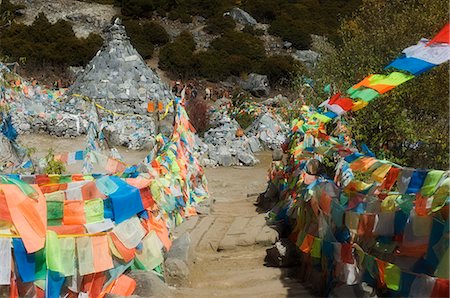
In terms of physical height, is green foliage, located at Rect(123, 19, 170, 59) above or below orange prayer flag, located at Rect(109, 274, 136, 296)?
above

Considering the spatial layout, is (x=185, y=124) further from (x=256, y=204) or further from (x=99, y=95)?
(x=99, y=95)

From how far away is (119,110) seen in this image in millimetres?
21391

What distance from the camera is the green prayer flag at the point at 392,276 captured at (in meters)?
3.63

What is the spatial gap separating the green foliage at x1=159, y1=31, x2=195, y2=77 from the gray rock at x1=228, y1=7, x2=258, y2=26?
832cm

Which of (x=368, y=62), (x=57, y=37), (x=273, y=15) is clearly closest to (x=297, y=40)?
(x=273, y=15)

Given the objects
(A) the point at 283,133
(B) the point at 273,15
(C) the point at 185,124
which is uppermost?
(B) the point at 273,15

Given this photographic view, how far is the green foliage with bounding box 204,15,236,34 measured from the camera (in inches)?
1720

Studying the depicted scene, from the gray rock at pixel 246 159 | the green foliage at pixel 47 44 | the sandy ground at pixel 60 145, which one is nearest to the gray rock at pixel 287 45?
the green foliage at pixel 47 44

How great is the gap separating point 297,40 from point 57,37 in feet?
58.9

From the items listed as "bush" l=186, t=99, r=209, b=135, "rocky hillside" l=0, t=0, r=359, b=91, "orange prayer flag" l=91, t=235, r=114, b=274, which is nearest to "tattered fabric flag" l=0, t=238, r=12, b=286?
"orange prayer flag" l=91, t=235, r=114, b=274

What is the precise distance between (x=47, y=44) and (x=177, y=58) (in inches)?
353

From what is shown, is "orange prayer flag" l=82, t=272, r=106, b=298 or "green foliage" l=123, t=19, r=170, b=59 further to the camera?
"green foliage" l=123, t=19, r=170, b=59

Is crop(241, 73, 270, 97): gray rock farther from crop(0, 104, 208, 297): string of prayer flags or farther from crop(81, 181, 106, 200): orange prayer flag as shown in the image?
crop(81, 181, 106, 200): orange prayer flag

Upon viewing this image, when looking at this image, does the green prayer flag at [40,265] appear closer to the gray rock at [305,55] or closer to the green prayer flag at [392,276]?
the green prayer flag at [392,276]
